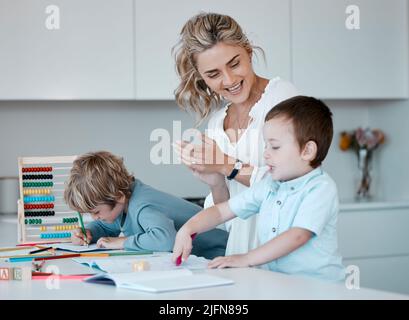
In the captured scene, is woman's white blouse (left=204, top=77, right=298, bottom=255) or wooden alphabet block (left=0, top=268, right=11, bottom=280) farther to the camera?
woman's white blouse (left=204, top=77, right=298, bottom=255)

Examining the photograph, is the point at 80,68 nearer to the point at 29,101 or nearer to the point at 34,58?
the point at 34,58

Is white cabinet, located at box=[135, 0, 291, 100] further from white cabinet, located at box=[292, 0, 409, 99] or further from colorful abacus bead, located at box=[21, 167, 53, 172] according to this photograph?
colorful abacus bead, located at box=[21, 167, 53, 172]

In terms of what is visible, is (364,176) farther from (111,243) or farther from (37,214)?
(111,243)

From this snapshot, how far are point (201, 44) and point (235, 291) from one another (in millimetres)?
1089

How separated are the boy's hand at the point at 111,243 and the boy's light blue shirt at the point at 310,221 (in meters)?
0.50

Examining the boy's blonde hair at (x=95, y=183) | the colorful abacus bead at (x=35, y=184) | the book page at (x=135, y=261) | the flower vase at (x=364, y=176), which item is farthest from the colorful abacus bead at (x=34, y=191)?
the flower vase at (x=364, y=176)

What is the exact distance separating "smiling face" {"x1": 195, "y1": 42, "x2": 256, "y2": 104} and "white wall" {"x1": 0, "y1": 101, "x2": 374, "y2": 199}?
1.88 m

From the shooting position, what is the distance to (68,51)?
3623 mm

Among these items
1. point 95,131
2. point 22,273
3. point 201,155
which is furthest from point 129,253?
point 95,131

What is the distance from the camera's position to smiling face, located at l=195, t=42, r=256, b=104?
2213 millimetres

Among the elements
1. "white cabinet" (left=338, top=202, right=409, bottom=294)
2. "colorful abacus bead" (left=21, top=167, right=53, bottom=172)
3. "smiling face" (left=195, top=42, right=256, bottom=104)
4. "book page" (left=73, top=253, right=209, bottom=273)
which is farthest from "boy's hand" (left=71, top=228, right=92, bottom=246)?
"white cabinet" (left=338, top=202, right=409, bottom=294)

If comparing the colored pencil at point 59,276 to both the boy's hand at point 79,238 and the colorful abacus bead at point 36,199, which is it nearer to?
the boy's hand at point 79,238

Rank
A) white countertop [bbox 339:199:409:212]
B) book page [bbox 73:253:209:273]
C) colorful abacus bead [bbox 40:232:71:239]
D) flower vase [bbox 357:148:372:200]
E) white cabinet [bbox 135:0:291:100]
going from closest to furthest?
book page [bbox 73:253:209:273], colorful abacus bead [bbox 40:232:71:239], white cabinet [bbox 135:0:291:100], white countertop [bbox 339:199:409:212], flower vase [bbox 357:148:372:200]

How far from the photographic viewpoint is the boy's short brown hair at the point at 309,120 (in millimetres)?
1727
